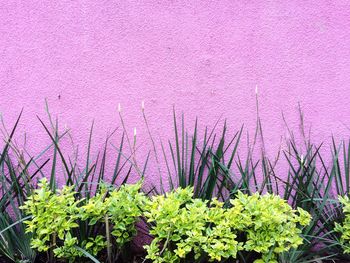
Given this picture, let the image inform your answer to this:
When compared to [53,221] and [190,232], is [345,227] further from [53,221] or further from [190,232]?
[53,221]

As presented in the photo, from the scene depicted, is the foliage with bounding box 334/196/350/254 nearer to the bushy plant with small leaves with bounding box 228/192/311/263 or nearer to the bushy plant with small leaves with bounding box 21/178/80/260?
the bushy plant with small leaves with bounding box 228/192/311/263

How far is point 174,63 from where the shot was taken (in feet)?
9.51

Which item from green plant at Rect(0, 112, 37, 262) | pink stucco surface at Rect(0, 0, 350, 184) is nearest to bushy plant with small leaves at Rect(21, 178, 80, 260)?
green plant at Rect(0, 112, 37, 262)

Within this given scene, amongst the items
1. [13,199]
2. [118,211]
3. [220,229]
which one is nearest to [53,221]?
[118,211]

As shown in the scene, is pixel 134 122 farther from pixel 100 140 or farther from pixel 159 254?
pixel 159 254

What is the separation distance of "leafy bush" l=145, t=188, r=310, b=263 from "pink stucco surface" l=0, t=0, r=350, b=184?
2.46ft

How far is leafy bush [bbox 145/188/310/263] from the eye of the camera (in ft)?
7.16

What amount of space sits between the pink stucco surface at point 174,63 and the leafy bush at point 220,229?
0.75 metres

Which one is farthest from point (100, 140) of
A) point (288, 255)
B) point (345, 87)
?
point (345, 87)

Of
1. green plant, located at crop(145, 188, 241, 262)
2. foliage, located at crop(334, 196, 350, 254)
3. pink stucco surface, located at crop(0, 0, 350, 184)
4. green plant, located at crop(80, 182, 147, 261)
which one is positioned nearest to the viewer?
green plant, located at crop(145, 188, 241, 262)

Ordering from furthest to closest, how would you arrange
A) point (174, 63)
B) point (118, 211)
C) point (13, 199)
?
point (174, 63) < point (13, 199) < point (118, 211)

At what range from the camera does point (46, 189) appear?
237 cm

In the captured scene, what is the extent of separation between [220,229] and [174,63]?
1268mm

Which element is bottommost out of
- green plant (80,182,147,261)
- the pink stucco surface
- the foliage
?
the foliage
